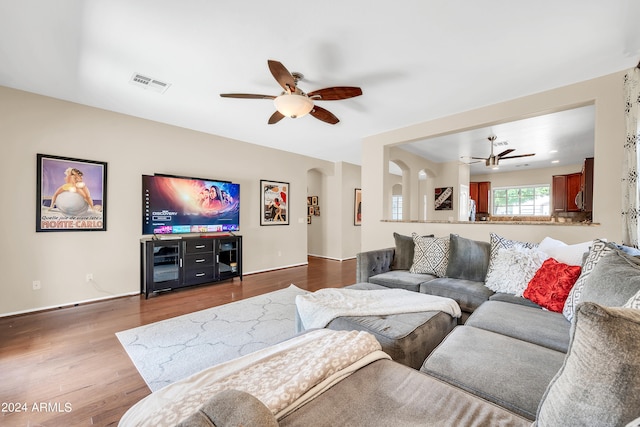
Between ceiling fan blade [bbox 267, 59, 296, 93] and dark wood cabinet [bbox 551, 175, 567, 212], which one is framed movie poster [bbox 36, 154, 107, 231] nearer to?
ceiling fan blade [bbox 267, 59, 296, 93]

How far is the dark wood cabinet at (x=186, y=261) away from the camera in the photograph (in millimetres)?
3663

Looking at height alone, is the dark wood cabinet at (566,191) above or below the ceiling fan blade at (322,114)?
below

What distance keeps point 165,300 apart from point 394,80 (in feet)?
12.6

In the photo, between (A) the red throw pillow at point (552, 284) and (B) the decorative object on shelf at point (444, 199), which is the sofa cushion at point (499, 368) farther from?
(B) the decorative object on shelf at point (444, 199)

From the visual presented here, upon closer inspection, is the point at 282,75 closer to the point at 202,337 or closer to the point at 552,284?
the point at 202,337

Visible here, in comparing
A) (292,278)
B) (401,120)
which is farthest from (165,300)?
(401,120)

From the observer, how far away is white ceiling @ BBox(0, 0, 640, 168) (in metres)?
1.85

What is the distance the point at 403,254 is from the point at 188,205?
327 cm

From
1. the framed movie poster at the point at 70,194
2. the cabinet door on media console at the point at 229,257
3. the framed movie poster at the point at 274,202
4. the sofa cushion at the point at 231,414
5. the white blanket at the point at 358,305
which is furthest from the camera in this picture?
the framed movie poster at the point at 274,202

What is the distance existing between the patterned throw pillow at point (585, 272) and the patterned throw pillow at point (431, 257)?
4.06 feet

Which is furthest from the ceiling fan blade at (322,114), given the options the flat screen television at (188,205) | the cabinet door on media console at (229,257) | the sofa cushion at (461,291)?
the cabinet door on media console at (229,257)

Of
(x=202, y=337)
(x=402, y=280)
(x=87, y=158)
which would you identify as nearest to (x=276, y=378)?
(x=202, y=337)

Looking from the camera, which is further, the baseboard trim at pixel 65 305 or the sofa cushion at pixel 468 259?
the baseboard trim at pixel 65 305

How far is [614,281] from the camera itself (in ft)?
4.15
